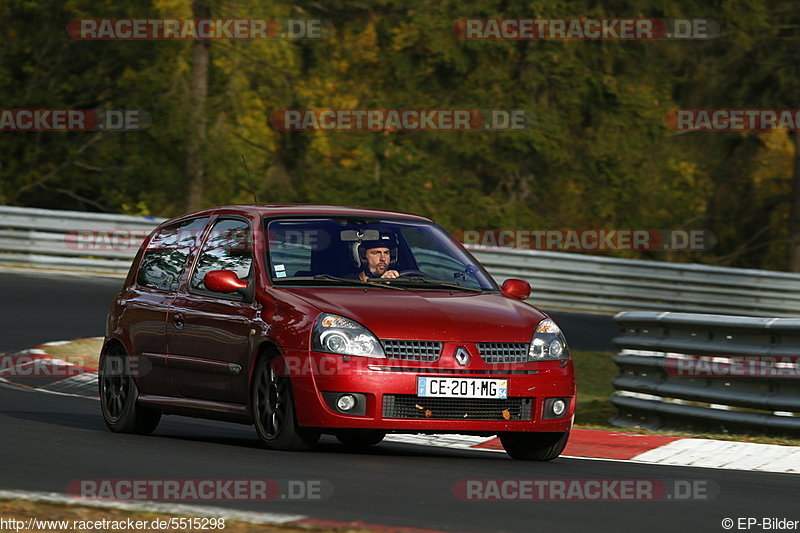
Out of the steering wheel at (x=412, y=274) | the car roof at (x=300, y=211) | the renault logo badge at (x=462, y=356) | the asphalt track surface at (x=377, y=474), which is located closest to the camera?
the asphalt track surface at (x=377, y=474)

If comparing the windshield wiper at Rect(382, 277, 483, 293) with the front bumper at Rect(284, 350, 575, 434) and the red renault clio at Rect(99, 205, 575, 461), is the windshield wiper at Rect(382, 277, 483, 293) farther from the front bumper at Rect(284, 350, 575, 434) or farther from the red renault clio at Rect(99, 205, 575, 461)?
the front bumper at Rect(284, 350, 575, 434)

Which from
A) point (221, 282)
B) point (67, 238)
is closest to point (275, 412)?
point (221, 282)

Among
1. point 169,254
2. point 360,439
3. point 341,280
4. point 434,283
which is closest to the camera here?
point 341,280

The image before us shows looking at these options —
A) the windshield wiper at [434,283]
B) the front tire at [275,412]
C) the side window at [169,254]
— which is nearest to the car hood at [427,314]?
the windshield wiper at [434,283]

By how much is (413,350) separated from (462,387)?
0.36 metres

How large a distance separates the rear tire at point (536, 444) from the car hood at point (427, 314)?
2.34 ft

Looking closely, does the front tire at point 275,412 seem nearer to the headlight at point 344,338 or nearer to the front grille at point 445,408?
the headlight at point 344,338

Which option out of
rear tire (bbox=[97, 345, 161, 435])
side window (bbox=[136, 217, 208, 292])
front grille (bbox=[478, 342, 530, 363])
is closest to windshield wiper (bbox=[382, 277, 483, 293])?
front grille (bbox=[478, 342, 530, 363])

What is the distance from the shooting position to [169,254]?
11109 mm

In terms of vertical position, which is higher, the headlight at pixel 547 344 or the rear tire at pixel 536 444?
the headlight at pixel 547 344

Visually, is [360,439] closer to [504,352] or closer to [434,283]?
[434,283]

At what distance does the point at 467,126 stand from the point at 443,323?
30191 millimetres

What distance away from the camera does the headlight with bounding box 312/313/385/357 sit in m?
9.09

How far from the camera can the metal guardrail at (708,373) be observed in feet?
39.2
